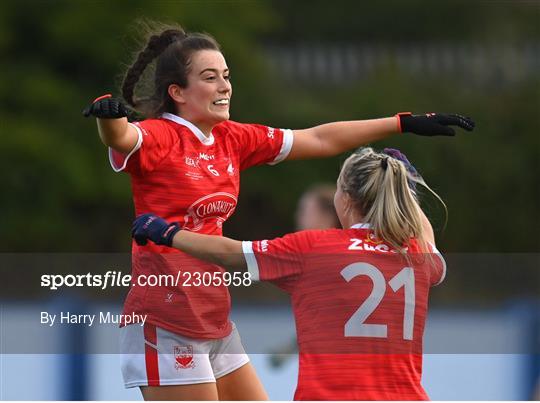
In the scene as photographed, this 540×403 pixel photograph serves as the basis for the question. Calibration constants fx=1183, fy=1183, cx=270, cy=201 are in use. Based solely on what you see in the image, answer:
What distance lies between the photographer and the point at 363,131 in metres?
3.66

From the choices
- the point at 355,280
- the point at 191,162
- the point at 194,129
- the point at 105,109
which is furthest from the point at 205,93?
the point at 355,280

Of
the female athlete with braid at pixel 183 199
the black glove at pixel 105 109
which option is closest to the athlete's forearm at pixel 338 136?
the female athlete with braid at pixel 183 199

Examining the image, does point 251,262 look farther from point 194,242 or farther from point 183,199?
point 183,199

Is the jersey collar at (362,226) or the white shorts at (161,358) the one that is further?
the white shorts at (161,358)

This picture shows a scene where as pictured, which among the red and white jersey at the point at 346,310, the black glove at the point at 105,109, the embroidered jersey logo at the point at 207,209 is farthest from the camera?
the embroidered jersey logo at the point at 207,209

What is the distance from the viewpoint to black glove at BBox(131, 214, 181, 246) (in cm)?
296

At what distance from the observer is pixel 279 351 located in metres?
4.84

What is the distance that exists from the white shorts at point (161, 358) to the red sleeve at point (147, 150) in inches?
18.2

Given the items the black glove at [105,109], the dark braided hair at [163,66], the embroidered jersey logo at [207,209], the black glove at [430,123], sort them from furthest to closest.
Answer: the black glove at [430,123] → the dark braided hair at [163,66] → the embroidered jersey logo at [207,209] → the black glove at [105,109]

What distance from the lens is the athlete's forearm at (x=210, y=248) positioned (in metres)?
2.96

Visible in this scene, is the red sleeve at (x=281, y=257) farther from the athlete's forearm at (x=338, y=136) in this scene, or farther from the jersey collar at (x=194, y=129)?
the athlete's forearm at (x=338, y=136)

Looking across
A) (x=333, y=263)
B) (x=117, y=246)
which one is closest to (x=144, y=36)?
(x=333, y=263)

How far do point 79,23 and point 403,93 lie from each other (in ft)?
10.6

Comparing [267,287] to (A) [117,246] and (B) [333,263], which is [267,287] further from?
(B) [333,263]
